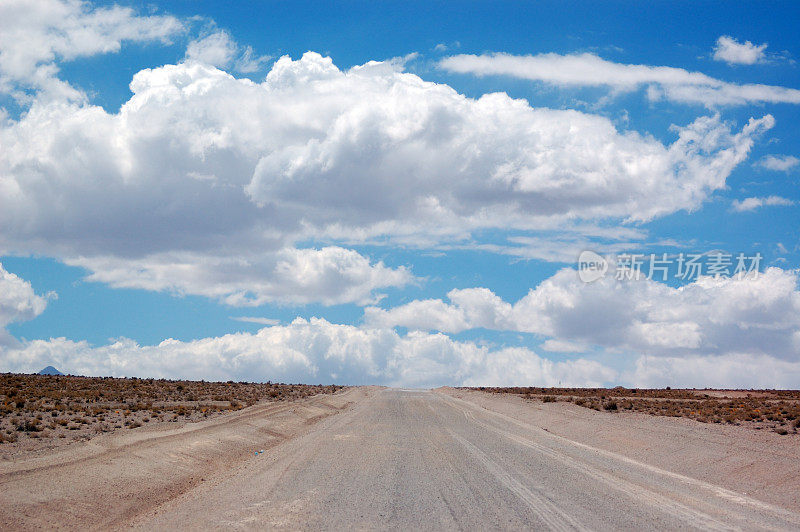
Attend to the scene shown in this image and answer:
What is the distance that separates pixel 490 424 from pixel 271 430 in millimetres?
11550

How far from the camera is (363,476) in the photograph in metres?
15.4

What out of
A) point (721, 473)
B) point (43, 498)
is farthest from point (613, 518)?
point (43, 498)

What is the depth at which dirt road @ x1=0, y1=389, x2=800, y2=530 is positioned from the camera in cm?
1095

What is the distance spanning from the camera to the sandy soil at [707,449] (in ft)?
55.1

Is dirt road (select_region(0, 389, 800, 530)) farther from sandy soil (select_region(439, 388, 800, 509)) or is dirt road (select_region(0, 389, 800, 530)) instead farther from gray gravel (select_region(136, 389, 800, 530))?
sandy soil (select_region(439, 388, 800, 509))

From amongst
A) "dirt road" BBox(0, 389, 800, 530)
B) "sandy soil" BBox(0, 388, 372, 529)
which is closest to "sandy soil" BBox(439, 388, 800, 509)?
"dirt road" BBox(0, 389, 800, 530)

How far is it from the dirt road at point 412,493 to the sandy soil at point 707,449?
2.65 feet

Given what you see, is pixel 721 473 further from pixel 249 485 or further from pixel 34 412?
pixel 34 412

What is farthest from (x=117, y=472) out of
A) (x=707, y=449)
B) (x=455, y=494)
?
(x=707, y=449)

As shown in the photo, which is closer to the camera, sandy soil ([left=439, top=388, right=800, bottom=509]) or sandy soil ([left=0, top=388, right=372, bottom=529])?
sandy soil ([left=0, top=388, right=372, bottom=529])

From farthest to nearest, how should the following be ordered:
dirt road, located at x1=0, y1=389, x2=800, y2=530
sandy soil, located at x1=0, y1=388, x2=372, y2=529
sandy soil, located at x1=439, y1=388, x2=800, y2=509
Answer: sandy soil, located at x1=439, y1=388, x2=800, y2=509
sandy soil, located at x1=0, y1=388, x2=372, y2=529
dirt road, located at x1=0, y1=389, x2=800, y2=530

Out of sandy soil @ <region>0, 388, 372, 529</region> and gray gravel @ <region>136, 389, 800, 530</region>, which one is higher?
gray gravel @ <region>136, 389, 800, 530</region>

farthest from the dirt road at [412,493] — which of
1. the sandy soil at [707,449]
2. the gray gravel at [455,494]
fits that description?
the sandy soil at [707,449]

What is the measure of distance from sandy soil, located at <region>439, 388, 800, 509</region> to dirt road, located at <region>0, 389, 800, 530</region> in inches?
31.8
